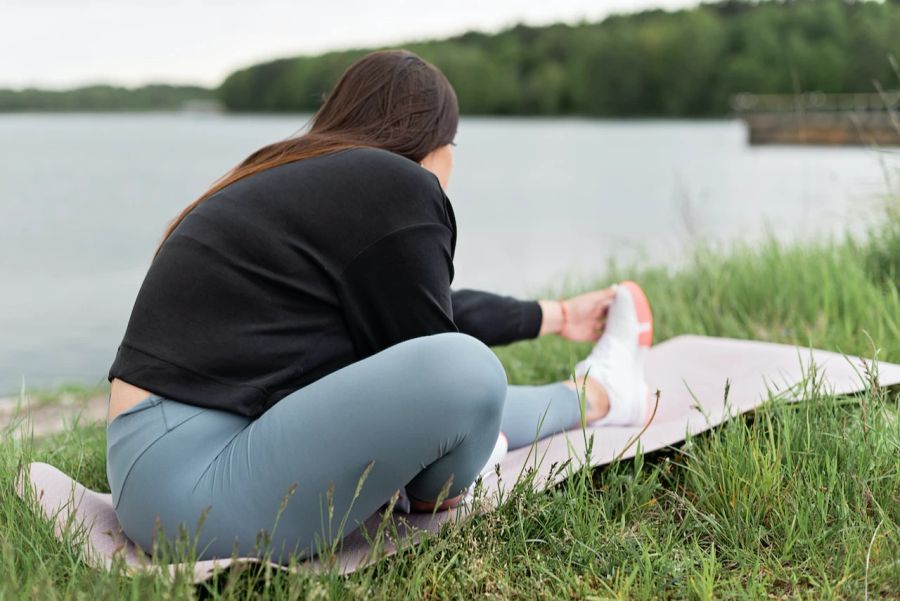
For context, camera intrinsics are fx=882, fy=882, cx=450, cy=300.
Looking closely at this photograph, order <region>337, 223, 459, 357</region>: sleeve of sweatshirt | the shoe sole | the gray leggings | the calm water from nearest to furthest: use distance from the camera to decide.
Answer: the gray leggings < <region>337, 223, 459, 357</region>: sleeve of sweatshirt < the shoe sole < the calm water

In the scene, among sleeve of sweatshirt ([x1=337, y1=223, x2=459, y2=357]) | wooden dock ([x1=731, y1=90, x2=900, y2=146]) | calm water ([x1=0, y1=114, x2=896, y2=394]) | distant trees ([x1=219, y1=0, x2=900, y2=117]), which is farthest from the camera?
distant trees ([x1=219, y1=0, x2=900, y2=117])

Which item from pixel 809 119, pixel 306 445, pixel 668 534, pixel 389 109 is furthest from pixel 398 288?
pixel 809 119

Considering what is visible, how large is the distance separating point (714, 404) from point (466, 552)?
3.52 feet

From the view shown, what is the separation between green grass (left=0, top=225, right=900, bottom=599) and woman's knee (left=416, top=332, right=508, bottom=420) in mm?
264

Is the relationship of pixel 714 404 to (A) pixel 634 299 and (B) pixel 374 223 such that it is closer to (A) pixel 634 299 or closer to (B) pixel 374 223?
(A) pixel 634 299

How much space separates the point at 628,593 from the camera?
5.02ft

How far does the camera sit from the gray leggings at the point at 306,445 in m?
1.46

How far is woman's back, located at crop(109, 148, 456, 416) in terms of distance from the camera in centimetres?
150

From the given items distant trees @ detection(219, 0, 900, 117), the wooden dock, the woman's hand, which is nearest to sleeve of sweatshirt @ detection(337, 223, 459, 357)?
the woman's hand

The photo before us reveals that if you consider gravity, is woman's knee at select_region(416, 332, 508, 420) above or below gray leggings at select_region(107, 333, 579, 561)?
above

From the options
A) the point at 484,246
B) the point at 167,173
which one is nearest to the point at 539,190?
the point at 484,246

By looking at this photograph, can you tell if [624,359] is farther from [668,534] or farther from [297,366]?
[297,366]

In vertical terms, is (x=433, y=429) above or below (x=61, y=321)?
above

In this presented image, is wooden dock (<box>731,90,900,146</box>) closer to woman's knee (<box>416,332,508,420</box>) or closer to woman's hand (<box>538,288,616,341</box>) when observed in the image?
woman's hand (<box>538,288,616,341</box>)
